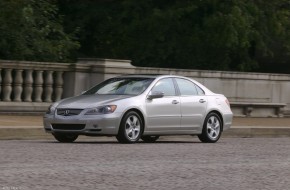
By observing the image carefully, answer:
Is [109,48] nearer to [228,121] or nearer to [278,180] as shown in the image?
[228,121]

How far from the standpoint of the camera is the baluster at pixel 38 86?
25656 millimetres

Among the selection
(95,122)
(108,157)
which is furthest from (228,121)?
(108,157)

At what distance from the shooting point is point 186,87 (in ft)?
66.4

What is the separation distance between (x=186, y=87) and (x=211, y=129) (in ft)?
3.31

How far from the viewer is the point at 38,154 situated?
15016 millimetres

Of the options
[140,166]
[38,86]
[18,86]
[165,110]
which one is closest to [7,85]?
[18,86]

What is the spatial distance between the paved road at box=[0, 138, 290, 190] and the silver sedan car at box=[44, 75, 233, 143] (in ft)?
1.68

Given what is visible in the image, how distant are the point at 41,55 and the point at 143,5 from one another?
5870 millimetres

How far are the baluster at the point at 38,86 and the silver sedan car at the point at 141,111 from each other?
587 cm

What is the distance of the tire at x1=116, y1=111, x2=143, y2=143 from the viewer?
60.4ft

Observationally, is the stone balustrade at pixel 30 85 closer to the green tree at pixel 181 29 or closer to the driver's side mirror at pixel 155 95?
the green tree at pixel 181 29

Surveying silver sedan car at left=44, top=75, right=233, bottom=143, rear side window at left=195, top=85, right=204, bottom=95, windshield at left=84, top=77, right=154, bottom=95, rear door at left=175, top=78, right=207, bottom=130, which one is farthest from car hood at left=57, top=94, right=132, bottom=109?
rear side window at left=195, top=85, right=204, bottom=95

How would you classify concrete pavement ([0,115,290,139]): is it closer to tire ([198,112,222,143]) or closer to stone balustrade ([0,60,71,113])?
stone balustrade ([0,60,71,113])

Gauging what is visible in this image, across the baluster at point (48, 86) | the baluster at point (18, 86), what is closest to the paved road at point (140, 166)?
the baluster at point (18, 86)
